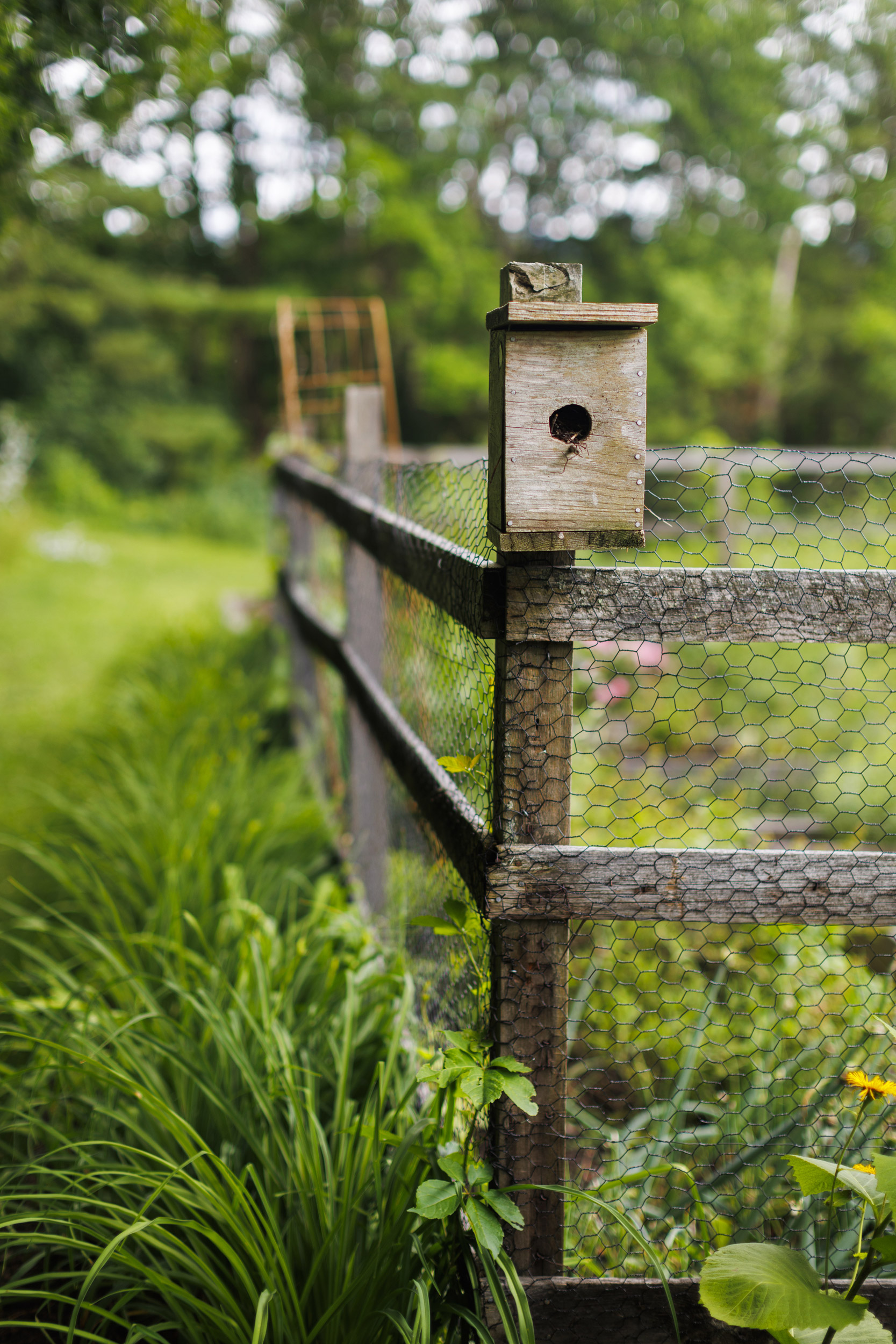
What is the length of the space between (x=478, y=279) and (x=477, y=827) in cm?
1796

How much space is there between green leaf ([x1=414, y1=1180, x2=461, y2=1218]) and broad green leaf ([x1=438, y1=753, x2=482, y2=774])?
21.4 inches

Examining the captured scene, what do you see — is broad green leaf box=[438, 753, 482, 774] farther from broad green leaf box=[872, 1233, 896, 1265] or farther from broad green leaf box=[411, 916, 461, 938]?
broad green leaf box=[872, 1233, 896, 1265]

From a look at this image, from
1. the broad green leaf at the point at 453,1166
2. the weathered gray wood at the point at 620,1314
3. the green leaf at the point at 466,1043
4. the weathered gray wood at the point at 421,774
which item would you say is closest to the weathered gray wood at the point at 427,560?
the weathered gray wood at the point at 421,774

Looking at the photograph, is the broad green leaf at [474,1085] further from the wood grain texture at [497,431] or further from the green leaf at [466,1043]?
the wood grain texture at [497,431]

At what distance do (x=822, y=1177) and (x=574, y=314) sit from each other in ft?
3.69

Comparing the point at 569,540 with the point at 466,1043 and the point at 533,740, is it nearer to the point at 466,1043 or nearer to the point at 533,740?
the point at 533,740

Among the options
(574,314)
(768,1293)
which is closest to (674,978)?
(768,1293)

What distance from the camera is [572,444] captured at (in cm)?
121

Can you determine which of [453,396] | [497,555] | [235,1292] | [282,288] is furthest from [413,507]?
[282,288]

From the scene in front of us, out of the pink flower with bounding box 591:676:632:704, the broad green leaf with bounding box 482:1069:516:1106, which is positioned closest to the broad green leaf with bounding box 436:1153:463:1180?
the broad green leaf with bounding box 482:1069:516:1106

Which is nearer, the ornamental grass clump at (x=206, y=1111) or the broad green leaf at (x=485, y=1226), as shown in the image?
the broad green leaf at (x=485, y=1226)

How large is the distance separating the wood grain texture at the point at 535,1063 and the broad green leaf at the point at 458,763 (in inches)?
8.9

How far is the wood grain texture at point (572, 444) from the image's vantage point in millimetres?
1189

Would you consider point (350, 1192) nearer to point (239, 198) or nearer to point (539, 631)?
point (539, 631)
